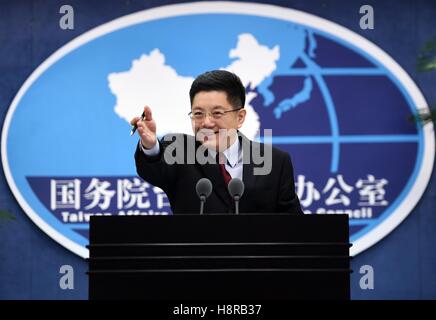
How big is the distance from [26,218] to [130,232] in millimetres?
3274

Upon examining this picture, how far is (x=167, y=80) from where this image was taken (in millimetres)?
5332

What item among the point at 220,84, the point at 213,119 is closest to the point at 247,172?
the point at 213,119

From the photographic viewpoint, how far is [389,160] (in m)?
5.33

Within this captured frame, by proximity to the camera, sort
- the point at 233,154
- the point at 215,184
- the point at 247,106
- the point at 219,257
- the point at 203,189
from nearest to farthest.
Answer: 1. the point at 219,257
2. the point at 203,189
3. the point at 215,184
4. the point at 233,154
5. the point at 247,106

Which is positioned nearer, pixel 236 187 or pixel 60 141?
pixel 236 187

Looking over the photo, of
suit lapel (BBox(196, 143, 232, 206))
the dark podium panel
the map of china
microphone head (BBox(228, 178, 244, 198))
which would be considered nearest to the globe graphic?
the map of china

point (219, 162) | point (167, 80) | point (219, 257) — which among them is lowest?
point (219, 257)

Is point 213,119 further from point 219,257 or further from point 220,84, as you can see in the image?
point 219,257


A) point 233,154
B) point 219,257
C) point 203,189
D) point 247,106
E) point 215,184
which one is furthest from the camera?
point 247,106

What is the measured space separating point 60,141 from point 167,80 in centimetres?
78

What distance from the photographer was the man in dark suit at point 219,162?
8.89 ft

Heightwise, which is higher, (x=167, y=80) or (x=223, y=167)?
(x=167, y=80)

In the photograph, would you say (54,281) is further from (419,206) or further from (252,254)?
(252,254)
